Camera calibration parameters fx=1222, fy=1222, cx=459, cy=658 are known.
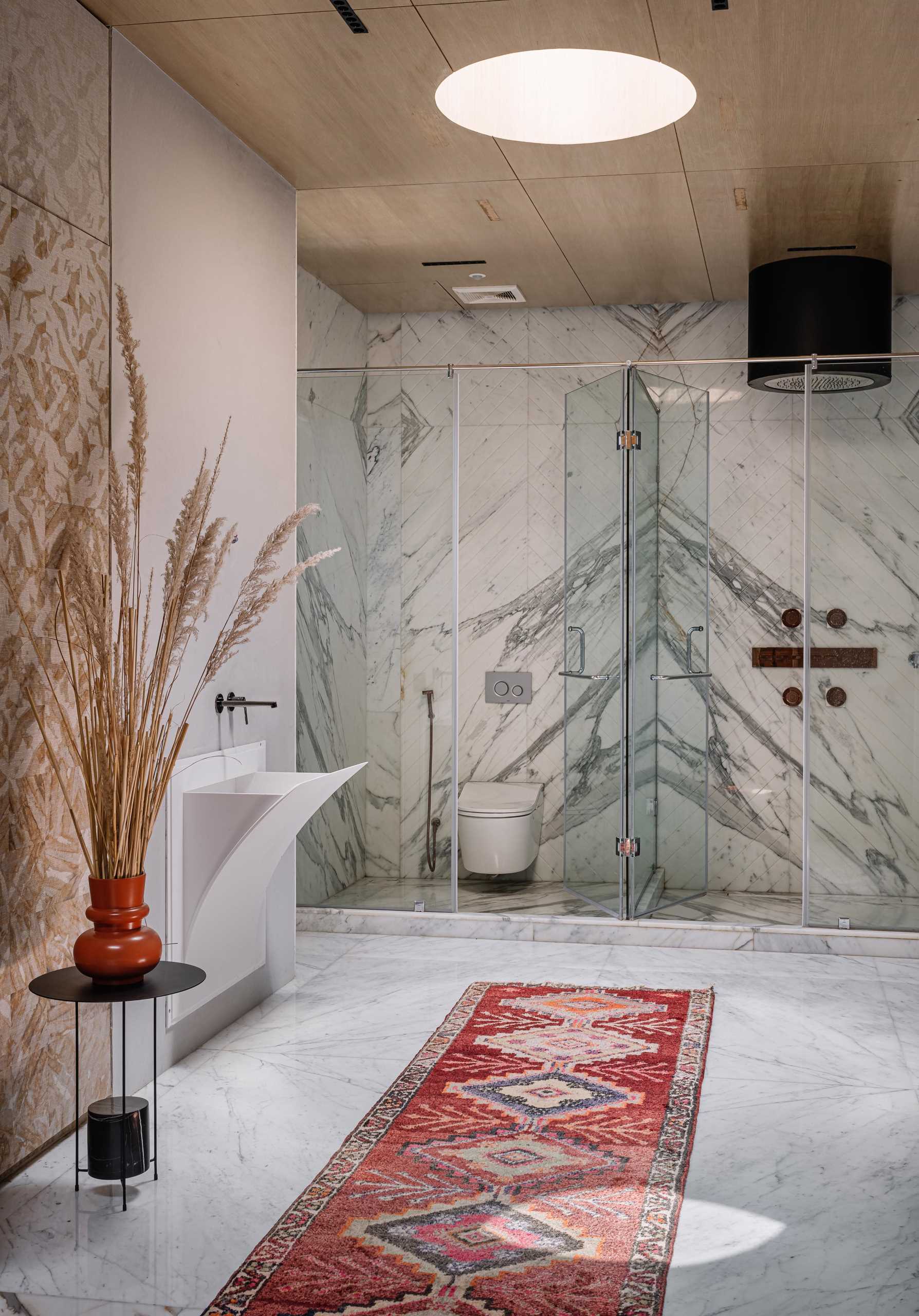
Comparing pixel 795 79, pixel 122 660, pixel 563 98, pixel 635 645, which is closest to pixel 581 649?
pixel 635 645

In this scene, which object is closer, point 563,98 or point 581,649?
point 563,98

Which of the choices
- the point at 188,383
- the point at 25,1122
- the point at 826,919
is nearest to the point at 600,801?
the point at 826,919

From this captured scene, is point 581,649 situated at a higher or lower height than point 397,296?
lower

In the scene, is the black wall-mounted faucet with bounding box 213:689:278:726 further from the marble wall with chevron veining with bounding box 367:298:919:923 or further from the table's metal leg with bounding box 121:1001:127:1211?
the marble wall with chevron veining with bounding box 367:298:919:923

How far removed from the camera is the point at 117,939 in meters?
2.54

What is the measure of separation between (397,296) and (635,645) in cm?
198

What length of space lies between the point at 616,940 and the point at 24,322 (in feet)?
10.6

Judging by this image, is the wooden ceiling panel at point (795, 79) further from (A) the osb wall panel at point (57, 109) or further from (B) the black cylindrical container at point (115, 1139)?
(B) the black cylindrical container at point (115, 1139)

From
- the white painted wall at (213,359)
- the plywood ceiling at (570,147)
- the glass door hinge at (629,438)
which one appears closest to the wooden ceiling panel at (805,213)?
the plywood ceiling at (570,147)

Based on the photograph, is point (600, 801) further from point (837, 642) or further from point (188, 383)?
point (188, 383)

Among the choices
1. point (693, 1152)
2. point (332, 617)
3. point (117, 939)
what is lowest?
point (693, 1152)

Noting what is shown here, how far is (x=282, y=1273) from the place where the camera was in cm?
224

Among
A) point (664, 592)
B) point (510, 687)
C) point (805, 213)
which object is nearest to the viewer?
point (805, 213)

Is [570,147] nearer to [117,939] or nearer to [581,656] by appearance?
[581,656]
